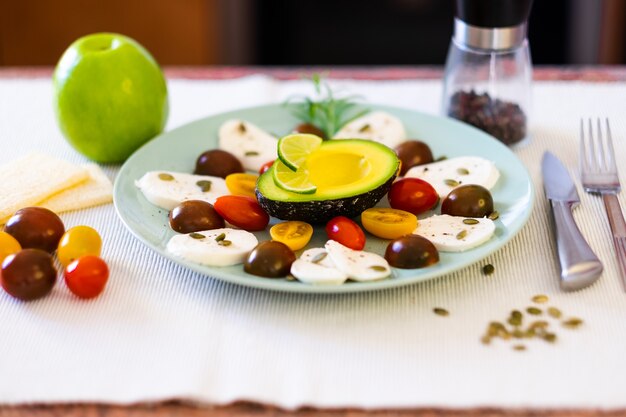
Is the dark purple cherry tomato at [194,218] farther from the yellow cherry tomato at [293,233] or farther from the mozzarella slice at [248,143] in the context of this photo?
the mozzarella slice at [248,143]

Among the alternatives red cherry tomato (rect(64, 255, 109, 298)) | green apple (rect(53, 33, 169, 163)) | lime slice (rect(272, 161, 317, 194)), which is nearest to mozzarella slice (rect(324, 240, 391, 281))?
lime slice (rect(272, 161, 317, 194))

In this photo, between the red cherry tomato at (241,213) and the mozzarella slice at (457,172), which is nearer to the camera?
the red cherry tomato at (241,213)

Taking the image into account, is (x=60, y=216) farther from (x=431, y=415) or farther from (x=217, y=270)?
(x=431, y=415)

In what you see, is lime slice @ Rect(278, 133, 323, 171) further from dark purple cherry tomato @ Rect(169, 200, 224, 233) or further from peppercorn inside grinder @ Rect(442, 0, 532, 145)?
peppercorn inside grinder @ Rect(442, 0, 532, 145)

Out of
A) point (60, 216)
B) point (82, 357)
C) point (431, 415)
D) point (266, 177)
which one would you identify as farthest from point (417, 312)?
point (60, 216)

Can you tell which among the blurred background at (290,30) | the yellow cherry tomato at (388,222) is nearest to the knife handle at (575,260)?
the yellow cherry tomato at (388,222)

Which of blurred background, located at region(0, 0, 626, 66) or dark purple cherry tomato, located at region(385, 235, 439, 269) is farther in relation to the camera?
blurred background, located at region(0, 0, 626, 66)
